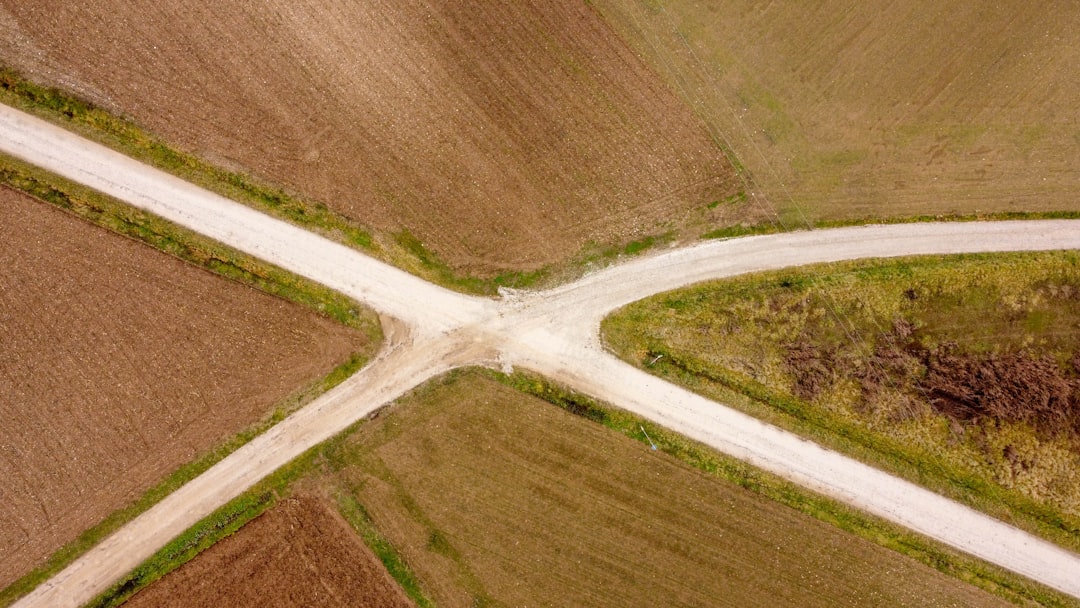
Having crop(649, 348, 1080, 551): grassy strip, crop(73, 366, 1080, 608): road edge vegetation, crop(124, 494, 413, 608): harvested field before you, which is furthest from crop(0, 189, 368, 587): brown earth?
crop(649, 348, 1080, 551): grassy strip

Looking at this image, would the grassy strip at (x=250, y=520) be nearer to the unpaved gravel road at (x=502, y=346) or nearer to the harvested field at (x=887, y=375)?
the unpaved gravel road at (x=502, y=346)

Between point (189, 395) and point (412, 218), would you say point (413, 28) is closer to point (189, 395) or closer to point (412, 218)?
point (412, 218)

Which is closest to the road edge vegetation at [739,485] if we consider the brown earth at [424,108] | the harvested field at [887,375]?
the harvested field at [887,375]

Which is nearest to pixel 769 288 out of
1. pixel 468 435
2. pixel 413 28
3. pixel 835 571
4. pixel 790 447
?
pixel 790 447

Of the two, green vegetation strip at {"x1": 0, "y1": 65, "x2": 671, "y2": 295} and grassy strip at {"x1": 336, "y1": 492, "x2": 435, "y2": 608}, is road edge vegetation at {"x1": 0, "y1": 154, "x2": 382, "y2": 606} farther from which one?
grassy strip at {"x1": 336, "y1": 492, "x2": 435, "y2": 608}

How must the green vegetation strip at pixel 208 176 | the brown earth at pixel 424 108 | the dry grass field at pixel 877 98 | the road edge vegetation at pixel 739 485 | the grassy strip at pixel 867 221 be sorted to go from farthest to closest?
the dry grass field at pixel 877 98, the grassy strip at pixel 867 221, the brown earth at pixel 424 108, the green vegetation strip at pixel 208 176, the road edge vegetation at pixel 739 485

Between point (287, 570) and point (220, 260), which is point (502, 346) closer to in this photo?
point (220, 260)
